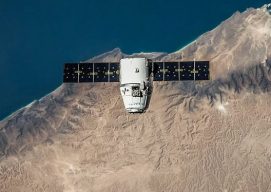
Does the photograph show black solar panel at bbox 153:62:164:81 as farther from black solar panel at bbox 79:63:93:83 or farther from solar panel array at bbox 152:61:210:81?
black solar panel at bbox 79:63:93:83

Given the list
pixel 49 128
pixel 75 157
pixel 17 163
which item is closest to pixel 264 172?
pixel 75 157

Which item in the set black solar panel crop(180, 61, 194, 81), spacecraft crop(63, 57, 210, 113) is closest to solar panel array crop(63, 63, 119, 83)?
spacecraft crop(63, 57, 210, 113)

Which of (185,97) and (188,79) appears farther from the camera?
(185,97)

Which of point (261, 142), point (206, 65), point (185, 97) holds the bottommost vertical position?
point (261, 142)

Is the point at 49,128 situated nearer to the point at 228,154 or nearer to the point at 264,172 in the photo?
the point at 228,154

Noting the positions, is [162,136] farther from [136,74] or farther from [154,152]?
[136,74]

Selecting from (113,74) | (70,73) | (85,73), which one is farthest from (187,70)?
(70,73)
